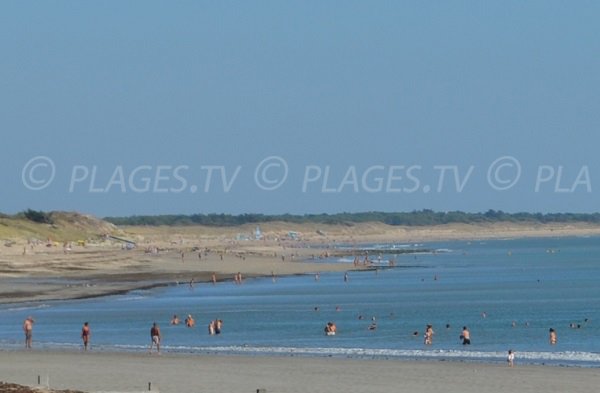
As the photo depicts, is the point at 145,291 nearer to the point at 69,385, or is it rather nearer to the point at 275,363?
the point at 275,363

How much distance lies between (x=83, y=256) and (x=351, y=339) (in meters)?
66.6

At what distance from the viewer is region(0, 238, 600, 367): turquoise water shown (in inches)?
1617

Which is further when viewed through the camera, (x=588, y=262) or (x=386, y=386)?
(x=588, y=262)

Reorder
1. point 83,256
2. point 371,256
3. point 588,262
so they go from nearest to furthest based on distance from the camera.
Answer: point 83,256
point 588,262
point 371,256

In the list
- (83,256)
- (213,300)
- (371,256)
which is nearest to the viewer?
(213,300)

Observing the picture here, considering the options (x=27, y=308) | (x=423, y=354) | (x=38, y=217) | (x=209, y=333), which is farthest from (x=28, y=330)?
(x=38, y=217)

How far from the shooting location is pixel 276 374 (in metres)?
31.6

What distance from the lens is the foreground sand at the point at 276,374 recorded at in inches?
1114

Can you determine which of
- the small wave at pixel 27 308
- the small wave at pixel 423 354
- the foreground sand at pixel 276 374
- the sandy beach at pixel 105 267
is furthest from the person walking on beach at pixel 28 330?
the sandy beach at pixel 105 267

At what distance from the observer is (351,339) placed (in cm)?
4459

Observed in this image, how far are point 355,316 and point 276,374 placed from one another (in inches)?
973

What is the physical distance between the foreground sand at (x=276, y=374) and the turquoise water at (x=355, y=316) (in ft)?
11.0

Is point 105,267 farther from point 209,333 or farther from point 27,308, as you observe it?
point 209,333

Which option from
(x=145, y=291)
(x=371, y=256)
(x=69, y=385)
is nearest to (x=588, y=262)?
(x=371, y=256)
